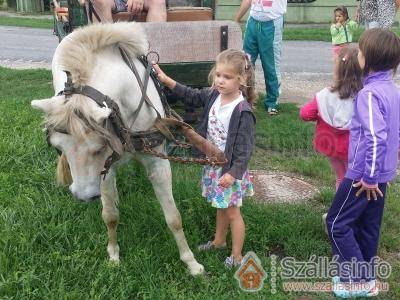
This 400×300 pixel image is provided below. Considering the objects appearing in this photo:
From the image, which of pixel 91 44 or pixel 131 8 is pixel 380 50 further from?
pixel 131 8

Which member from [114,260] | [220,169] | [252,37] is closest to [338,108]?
[220,169]

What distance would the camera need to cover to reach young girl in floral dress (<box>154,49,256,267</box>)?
291 cm

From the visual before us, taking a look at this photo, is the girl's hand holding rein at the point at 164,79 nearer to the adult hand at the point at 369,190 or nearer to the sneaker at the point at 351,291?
the adult hand at the point at 369,190

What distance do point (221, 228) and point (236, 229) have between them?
210mm

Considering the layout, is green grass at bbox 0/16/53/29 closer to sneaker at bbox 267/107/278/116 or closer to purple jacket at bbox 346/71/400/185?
sneaker at bbox 267/107/278/116

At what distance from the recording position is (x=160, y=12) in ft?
14.4

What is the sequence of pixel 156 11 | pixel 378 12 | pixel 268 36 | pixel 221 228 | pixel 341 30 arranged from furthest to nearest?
1. pixel 341 30
2. pixel 378 12
3. pixel 268 36
4. pixel 156 11
5. pixel 221 228

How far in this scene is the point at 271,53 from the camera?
6453mm

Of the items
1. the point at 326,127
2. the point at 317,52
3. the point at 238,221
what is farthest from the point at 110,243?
the point at 317,52

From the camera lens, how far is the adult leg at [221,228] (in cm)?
333

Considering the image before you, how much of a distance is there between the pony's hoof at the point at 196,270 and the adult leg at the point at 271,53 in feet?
12.5

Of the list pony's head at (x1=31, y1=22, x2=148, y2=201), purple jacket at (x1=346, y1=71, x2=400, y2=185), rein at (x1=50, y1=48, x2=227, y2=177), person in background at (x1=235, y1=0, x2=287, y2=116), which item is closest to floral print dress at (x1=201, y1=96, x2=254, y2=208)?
rein at (x1=50, y1=48, x2=227, y2=177)

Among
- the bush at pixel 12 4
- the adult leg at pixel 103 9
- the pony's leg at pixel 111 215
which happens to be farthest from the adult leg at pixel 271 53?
the bush at pixel 12 4

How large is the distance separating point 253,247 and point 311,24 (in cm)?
1848
